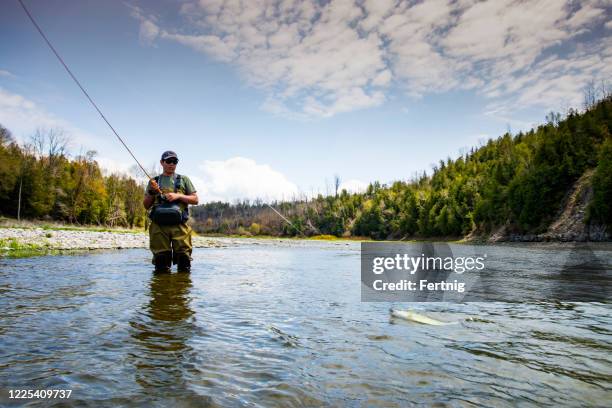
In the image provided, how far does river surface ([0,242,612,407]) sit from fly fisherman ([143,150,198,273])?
2082 millimetres

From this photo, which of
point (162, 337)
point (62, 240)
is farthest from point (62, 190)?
point (162, 337)

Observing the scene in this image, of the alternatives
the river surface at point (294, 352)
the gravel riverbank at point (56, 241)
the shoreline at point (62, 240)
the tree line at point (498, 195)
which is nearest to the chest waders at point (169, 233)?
the river surface at point (294, 352)

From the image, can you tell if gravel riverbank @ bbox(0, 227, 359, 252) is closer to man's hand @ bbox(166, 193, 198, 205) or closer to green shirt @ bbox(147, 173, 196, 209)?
green shirt @ bbox(147, 173, 196, 209)

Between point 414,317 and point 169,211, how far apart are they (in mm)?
5377

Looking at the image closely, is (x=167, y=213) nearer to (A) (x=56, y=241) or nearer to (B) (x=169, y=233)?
(B) (x=169, y=233)

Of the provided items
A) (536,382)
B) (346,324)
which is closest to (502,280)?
(346,324)

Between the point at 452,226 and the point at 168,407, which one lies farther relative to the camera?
the point at 452,226

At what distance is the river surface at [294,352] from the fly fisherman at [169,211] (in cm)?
208

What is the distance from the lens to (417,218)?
10894cm

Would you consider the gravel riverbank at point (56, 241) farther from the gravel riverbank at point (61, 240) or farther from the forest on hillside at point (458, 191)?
the forest on hillside at point (458, 191)

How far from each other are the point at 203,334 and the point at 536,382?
309 cm

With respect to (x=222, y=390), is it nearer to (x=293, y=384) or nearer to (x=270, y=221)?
(x=293, y=384)

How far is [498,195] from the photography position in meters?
72.4

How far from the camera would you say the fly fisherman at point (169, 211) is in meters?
7.88
